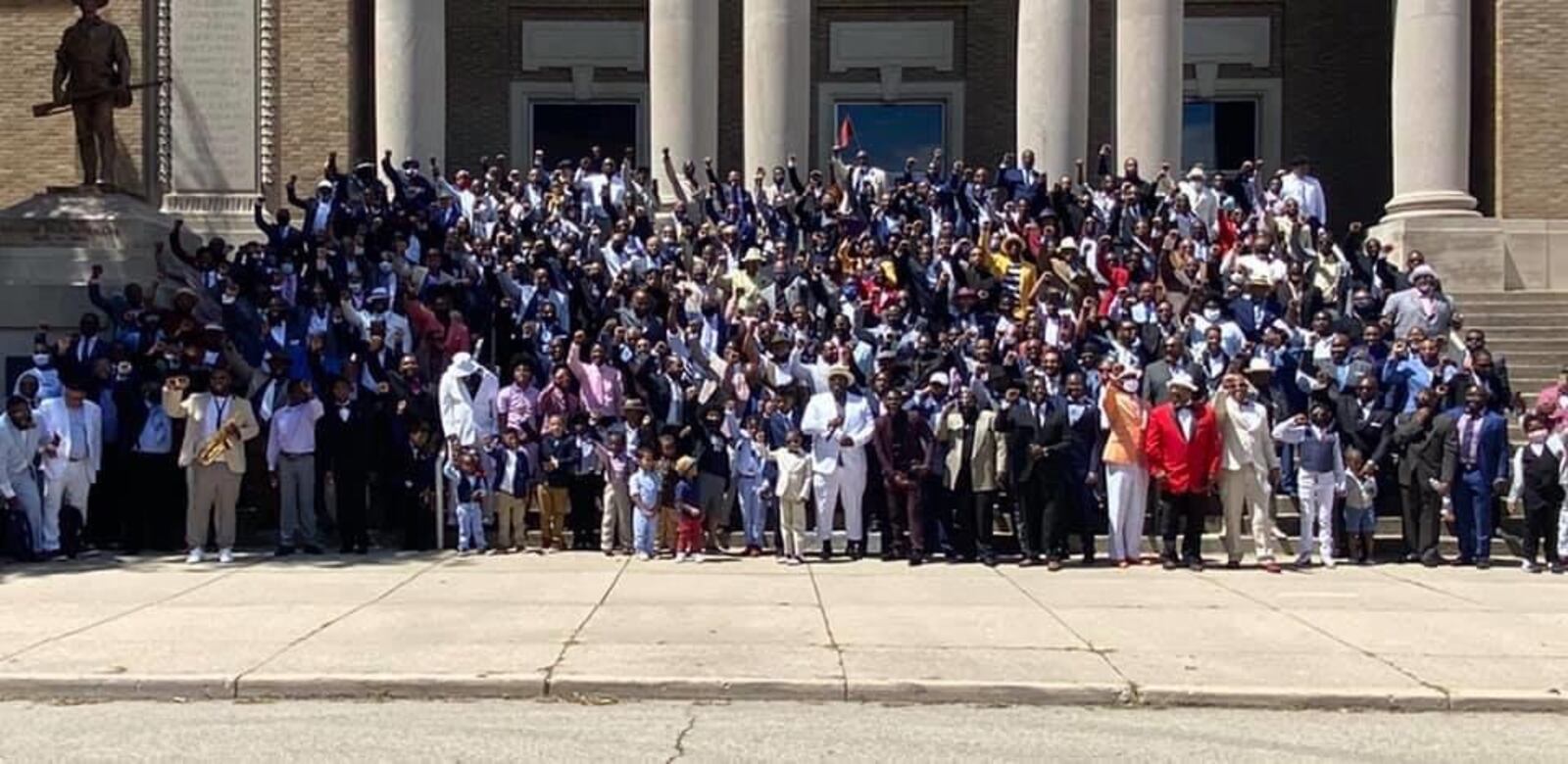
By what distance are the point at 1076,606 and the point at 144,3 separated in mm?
20100

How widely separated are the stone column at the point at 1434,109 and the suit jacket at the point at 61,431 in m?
17.3

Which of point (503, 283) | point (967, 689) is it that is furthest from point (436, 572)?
point (967, 689)

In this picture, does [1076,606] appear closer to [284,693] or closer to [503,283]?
[284,693]

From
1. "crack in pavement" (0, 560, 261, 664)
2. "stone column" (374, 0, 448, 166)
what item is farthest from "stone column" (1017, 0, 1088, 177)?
"crack in pavement" (0, 560, 261, 664)

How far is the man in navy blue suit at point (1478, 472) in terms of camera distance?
1440 centimetres

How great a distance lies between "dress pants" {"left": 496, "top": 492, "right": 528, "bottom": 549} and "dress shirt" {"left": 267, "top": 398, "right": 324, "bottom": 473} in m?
1.81

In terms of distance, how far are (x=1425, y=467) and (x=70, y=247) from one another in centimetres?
1455

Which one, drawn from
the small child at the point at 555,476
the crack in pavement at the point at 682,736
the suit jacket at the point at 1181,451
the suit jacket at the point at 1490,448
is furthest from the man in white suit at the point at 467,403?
the suit jacket at the point at 1490,448

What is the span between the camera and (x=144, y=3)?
84.5 ft

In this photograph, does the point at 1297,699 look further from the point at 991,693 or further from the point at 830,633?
the point at 830,633

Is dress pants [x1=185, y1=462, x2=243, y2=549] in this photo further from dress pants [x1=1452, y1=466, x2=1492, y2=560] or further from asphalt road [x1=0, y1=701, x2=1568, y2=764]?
dress pants [x1=1452, y1=466, x2=1492, y2=560]

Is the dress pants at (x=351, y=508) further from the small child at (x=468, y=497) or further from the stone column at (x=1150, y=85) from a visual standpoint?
the stone column at (x=1150, y=85)

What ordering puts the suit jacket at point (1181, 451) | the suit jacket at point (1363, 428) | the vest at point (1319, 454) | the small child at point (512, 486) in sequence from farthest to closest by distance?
1. the small child at point (512, 486)
2. the suit jacket at point (1363, 428)
3. the vest at point (1319, 454)
4. the suit jacket at point (1181, 451)

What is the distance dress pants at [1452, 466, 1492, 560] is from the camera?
14430 mm
